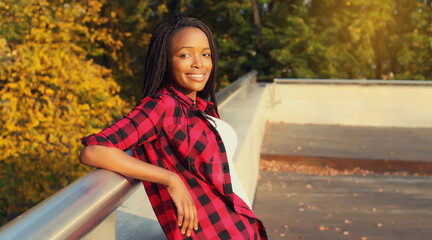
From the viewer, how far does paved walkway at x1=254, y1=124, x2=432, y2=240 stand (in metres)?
5.91

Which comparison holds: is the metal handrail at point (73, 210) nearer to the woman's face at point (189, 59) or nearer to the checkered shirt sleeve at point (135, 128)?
the checkered shirt sleeve at point (135, 128)

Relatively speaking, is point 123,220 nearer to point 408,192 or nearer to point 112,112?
point 408,192

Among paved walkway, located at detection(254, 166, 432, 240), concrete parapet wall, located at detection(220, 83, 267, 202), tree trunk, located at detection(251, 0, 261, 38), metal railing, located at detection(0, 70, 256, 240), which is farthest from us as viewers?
tree trunk, located at detection(251, 0, 261, 38)

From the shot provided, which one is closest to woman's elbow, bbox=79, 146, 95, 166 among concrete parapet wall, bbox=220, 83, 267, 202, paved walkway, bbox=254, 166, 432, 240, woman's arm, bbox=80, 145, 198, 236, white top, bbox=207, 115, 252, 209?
woman's arm, bbox=80, 145, 198, 236

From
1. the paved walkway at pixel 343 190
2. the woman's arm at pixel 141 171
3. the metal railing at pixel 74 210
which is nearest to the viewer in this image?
the metal railing at pixel 74 210

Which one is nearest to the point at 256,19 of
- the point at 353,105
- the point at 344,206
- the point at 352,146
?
the point at 353,105

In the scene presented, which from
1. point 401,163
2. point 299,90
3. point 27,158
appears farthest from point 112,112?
point 401,163

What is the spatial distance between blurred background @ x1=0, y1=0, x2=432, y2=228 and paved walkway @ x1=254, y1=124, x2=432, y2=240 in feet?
16.2

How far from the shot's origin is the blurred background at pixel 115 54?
445 inches

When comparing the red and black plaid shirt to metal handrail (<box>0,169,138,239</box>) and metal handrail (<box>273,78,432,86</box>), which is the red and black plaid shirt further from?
metal handrail (<box>273,78,432,86</box>)

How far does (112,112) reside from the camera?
1329cm

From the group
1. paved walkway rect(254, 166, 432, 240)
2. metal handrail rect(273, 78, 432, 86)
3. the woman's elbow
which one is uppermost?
the woman's elbow

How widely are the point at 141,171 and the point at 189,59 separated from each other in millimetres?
573

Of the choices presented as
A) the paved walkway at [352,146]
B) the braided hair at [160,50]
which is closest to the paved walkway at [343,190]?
the paved walkway at [352,146]
